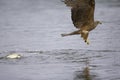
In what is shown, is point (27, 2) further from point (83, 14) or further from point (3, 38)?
point (83, 14)

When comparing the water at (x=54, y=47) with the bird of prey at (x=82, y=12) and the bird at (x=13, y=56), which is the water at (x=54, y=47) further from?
the bird of prey at (x=82, y=12)

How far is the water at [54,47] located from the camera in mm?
12031

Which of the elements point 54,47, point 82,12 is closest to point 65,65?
point 82,12

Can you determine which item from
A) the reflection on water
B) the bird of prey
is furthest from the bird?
the bird of prey

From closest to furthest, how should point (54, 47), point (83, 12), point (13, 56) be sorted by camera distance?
point (83, 12) < point (13, 56) < point (54, 47)

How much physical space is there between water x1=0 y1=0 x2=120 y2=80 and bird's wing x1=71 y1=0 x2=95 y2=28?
3.22ft

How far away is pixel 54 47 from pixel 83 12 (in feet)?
10.3

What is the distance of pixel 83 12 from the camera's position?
39.8ft

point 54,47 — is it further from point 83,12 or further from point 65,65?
point 83,12

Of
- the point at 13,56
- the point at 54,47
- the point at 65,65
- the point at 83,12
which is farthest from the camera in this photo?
the point at 54,47

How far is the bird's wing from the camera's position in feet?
39.5

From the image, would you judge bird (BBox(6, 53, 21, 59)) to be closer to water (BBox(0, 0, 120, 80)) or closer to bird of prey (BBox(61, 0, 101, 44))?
water (BBox(0, 0, 120, 80))

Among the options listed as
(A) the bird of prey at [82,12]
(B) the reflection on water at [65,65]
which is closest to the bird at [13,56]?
(B) the reflection on water at [65,65]

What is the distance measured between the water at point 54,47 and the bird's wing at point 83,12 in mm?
981
